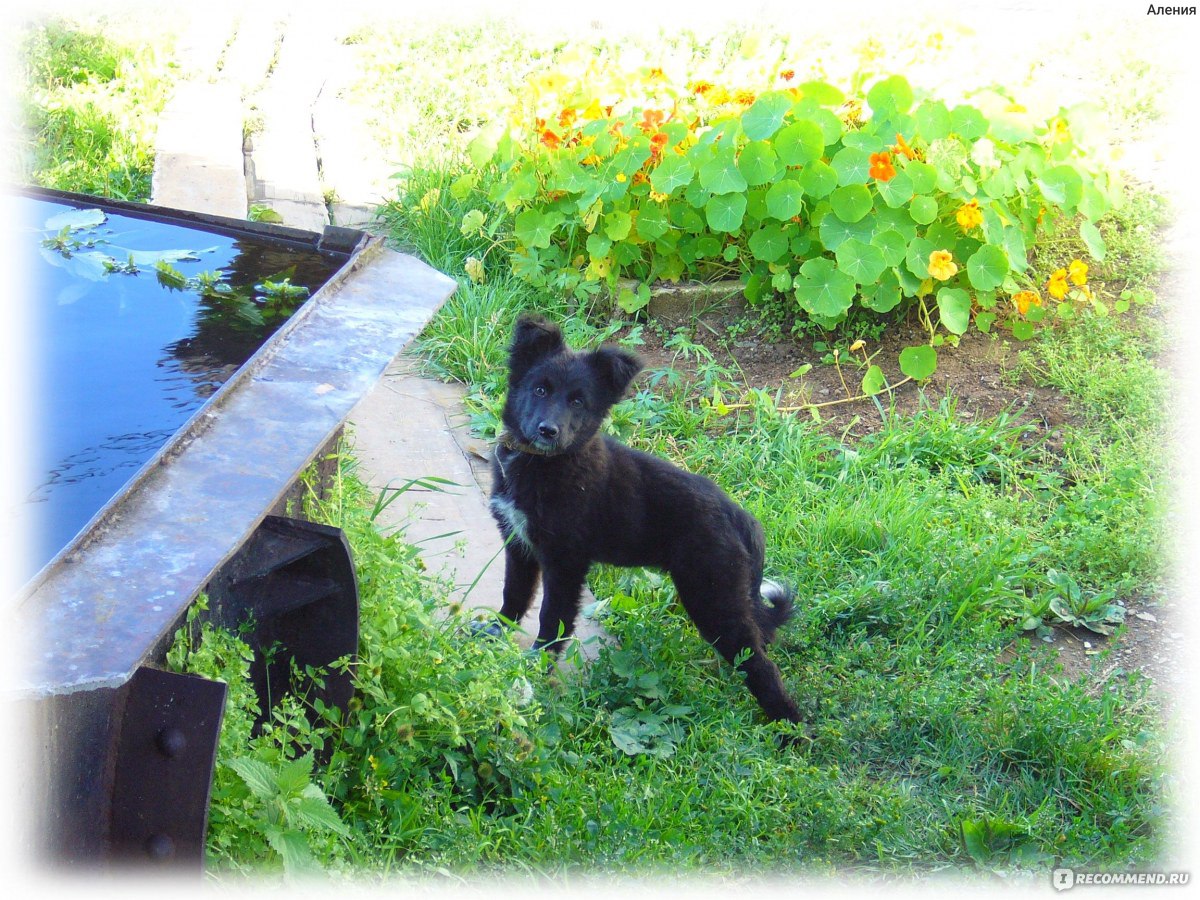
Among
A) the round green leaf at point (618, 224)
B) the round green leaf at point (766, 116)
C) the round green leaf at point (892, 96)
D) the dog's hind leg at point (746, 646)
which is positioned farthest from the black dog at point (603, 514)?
the round green leaf at point (892, 96)

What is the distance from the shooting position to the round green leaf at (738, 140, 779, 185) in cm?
507

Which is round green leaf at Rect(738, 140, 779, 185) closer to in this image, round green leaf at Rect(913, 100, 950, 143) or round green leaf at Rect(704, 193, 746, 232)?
round green leaf at Rect(704, 193, 746, 232)

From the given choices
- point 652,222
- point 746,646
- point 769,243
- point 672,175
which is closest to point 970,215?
point 769,243

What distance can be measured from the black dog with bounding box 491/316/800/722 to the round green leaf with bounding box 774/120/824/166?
2064mm

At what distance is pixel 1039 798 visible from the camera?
10.3 feet

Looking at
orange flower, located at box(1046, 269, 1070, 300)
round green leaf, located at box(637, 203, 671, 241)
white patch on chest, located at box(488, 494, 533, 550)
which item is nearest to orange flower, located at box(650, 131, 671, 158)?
round green leaf, located at box(637, 203, 671, 241)

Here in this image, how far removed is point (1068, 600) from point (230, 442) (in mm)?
3052

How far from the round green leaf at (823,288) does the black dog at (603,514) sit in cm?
176

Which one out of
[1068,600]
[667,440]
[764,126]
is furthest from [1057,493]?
[764,126]

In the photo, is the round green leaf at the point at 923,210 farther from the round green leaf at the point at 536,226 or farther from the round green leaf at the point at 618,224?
the round green leaf at the point at 536,226

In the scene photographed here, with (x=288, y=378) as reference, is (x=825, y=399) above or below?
below

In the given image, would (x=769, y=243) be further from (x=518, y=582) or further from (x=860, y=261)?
(x=518, y=582)

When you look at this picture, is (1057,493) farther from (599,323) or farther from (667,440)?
(599,323)

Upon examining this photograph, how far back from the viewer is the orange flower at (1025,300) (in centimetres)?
510
